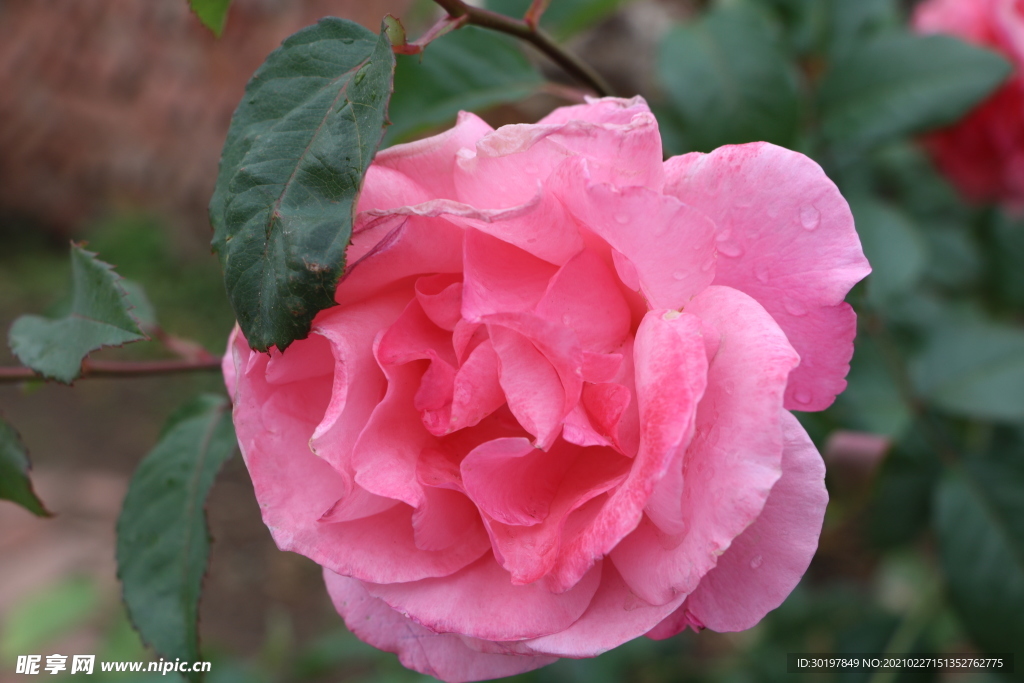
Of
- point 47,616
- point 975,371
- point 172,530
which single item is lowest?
point 47,616

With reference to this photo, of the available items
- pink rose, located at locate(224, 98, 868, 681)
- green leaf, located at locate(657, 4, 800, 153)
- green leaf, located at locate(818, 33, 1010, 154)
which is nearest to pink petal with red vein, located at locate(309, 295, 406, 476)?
pink rose, located at locate(224, 98, 868, 681)

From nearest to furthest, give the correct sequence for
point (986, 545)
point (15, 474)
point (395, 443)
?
point (395, 443), point (15, 474), point (986, 545)

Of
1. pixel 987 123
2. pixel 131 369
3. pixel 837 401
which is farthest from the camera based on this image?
pixel 987 123

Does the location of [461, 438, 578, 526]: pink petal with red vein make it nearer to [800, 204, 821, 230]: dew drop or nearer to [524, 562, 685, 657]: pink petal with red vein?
[524, 562, 685, 657]: pink petal with red vein

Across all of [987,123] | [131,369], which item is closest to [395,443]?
[131,369]

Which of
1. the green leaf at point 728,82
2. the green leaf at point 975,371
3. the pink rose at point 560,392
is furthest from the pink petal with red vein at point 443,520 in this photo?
the green leaf at point 975,371

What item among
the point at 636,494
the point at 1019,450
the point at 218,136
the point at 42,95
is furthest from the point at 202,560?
the point at 42,95

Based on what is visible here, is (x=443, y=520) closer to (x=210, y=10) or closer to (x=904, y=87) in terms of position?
(x=210, y=10)
